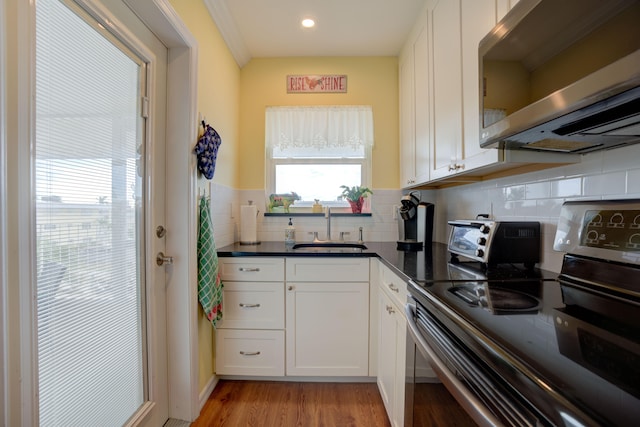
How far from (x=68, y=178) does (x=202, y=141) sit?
0.73 metres

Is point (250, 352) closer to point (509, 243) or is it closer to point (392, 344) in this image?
point (392, 344)

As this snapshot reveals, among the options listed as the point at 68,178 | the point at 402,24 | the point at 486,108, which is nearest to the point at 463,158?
the point at 486,108

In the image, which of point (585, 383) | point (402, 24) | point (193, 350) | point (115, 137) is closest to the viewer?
point (585, 383)

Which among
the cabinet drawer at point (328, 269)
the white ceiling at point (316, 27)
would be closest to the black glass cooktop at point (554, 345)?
the cabinet drawer at point (328, 269)

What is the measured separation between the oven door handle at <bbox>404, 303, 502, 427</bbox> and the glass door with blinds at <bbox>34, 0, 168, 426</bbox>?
1152mm

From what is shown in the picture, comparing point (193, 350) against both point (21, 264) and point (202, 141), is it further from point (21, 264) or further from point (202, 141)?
point (202, 141)

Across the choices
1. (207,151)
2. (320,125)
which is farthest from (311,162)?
(207,151)

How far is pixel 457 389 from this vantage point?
66cm

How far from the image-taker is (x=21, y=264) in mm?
750

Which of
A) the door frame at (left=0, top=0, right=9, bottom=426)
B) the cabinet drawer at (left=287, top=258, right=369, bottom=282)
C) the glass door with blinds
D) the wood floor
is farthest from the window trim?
the door frame at (left=0, top=0, right=9, bottom=426)

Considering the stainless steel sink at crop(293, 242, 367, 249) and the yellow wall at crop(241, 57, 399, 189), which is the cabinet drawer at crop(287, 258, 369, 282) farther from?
the yellow wall at crop(241, 57, 399, 189)

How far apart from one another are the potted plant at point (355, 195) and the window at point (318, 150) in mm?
103

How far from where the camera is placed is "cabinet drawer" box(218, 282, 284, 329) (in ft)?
6.04

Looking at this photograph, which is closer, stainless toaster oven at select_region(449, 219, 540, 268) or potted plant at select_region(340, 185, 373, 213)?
stainless toaster oven at select_region(449, 219, 540, 268)
